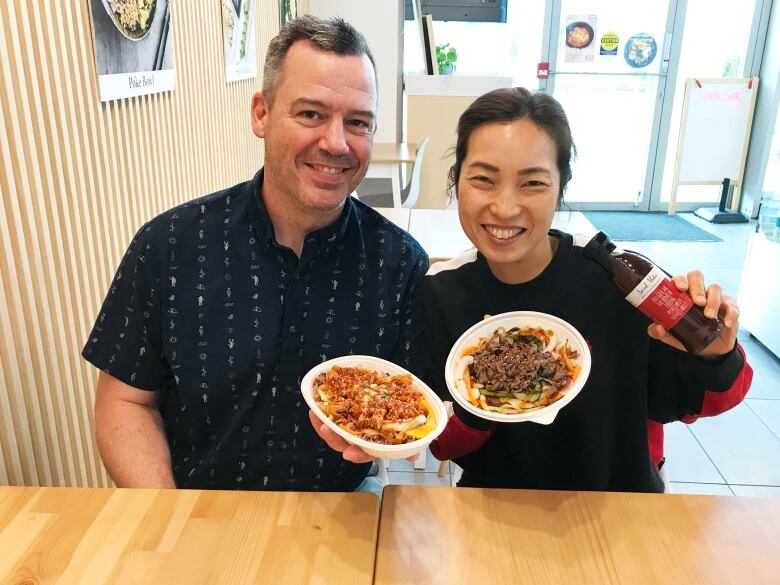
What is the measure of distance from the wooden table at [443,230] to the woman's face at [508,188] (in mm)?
1286

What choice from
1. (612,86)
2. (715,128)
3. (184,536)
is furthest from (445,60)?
(184,536)

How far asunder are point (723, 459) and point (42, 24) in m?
3.17

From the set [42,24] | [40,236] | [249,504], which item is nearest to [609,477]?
[249,504]

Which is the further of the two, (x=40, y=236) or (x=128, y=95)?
(x=128, y=95)

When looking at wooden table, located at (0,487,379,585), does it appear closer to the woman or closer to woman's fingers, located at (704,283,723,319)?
the woman

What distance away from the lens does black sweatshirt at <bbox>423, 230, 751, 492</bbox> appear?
1411 millimetres

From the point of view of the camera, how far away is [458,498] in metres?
1.12

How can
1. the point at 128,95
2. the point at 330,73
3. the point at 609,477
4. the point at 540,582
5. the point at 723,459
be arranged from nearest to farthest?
the point at 540,582, the point at 330,73, the point at 609,477, the point at 128,95, the point at 723,459

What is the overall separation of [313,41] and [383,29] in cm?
517

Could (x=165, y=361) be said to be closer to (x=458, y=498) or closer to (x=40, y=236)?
(x=40, y=236)

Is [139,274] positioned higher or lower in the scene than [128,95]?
lower

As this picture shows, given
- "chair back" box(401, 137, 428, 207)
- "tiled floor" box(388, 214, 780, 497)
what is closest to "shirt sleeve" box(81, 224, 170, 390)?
"tiled floor" box(388, 214, 780, 497)

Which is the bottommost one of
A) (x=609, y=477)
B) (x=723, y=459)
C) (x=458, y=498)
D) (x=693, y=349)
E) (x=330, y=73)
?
(x=723, y=459)

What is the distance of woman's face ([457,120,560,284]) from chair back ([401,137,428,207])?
3.65 m
